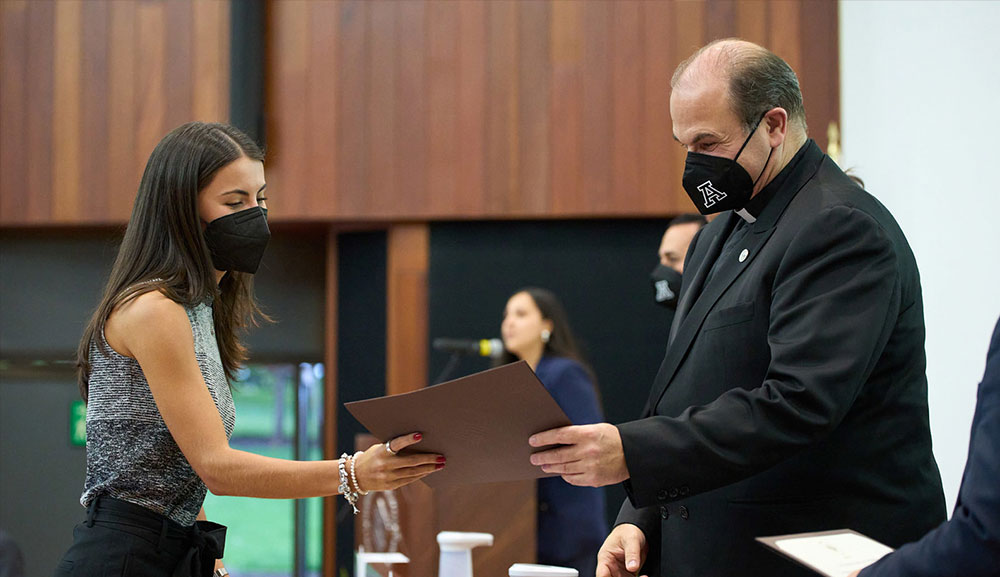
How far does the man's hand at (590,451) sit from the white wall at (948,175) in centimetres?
170

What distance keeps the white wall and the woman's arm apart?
1.92 metres

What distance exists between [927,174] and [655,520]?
213 centimetres

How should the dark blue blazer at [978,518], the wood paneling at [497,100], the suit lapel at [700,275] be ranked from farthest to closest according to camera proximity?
the wood paneling at [497,100]
the suit lapel at [700,275]
the dark blue blazer at [978,518]

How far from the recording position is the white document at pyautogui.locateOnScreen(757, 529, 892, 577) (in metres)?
1.14

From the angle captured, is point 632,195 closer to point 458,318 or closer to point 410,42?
point 458,318

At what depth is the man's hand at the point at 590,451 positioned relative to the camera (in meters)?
1.50

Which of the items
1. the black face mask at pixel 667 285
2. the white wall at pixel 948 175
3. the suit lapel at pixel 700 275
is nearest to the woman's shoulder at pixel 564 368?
the black face mask at pixel 667 285

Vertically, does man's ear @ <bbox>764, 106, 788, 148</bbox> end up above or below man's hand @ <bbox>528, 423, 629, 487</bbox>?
above

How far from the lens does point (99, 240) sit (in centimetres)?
596

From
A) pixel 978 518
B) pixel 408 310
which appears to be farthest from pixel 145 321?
pixel 408 310

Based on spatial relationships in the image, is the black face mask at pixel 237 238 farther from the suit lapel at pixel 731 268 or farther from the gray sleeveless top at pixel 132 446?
the suit lapel at pixel 731 268

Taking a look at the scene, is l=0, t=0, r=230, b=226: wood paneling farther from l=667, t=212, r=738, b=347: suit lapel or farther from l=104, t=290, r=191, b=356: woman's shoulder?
l=667, t=212, r=738, b=347: suit lapel

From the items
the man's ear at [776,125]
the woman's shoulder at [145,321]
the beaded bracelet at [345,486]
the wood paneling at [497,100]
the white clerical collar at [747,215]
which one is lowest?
the beaded bracelet at [345,486]

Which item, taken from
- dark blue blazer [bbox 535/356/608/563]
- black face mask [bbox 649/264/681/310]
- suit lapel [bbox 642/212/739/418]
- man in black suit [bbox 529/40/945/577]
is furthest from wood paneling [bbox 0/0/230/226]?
man in black suit [bbox 529/40/945/577]
